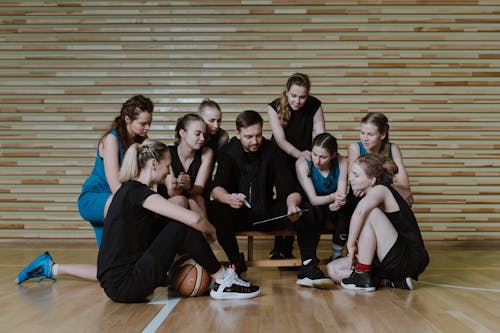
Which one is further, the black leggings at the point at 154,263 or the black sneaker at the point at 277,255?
the black sneaker at the point at 277,255

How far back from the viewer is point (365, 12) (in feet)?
18.7

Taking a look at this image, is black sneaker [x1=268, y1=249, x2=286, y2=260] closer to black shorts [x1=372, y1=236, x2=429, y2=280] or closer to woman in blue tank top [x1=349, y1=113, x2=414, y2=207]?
woman in blue tank top [x1=349, y1=113, x2=414, y2=207]

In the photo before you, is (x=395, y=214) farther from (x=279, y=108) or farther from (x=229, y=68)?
(x=229, y=68)

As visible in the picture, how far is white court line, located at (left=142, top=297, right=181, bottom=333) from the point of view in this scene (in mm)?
2449

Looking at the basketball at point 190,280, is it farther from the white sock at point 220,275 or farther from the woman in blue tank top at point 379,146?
the woman in blue tank top at point 379,146

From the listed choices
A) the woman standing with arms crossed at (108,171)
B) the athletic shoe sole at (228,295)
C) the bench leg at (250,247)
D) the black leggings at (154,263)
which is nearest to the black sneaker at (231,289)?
the athletic shoe sole at (228,295)

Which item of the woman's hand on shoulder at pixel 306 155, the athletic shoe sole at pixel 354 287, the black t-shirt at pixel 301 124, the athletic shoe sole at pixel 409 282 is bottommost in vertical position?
the athletic shoe sole at pixel 354 287

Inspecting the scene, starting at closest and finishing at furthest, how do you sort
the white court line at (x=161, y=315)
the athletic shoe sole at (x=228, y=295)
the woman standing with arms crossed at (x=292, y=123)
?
the white court line at (x=161, y=315)
the athletic shoe sole at (x=228, y=295)
the woman standing with arms crossed at (x=292, y=123)

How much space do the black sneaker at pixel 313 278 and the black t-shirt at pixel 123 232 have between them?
104cm

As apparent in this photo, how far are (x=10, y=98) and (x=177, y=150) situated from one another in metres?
2.82

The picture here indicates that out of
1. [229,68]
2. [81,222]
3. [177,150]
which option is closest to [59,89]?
[81,222]

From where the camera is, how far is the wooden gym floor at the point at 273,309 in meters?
2.49

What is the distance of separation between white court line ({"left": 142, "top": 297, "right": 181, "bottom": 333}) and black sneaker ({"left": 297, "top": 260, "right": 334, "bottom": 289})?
0.78 meters

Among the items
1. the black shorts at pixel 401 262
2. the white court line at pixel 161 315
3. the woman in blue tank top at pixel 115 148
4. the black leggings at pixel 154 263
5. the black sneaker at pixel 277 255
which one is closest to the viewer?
the white court line at pixel 161 315
